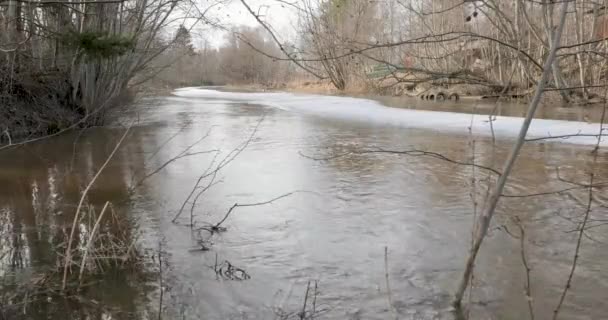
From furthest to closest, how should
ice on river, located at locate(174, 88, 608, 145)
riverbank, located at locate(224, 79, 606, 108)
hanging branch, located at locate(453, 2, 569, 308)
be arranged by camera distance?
1. riverbank, located at locate(224, 79, 606, 108)
2. ice on river, located at locate(174, 88, 608, 145)
3. hanging branch, located at locate(453, 2, 569, 308)

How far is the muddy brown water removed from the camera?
13.9 ft

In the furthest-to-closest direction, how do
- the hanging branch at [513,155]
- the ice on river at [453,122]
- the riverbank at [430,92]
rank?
the riverbank at [430,92], the ice on river at [453,122], the hanging branch at [513,155]

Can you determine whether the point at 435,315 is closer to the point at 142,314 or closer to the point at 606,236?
the point at 142,314

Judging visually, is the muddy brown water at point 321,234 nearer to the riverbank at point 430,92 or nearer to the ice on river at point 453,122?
the ice on river at point 453,122

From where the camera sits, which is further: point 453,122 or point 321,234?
point 453,122

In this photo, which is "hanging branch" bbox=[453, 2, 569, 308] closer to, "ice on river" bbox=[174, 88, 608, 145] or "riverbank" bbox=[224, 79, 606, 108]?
"ice on river" bbox=[174, 88, 608, 145]

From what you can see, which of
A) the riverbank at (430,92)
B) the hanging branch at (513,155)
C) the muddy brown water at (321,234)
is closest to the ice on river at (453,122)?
the riverbank at (430,92)

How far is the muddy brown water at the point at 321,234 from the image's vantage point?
4234 millimetres

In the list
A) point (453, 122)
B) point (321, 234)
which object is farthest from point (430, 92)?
point (321, 234)

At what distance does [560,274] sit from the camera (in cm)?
473

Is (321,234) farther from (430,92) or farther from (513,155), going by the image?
(430,92)

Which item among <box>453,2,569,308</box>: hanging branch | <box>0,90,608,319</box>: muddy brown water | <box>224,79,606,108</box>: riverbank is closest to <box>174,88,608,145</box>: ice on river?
<box>224,79,606,108</box>: riverbank

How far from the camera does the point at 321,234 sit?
5898 mm

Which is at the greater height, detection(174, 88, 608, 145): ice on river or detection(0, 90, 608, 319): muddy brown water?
detection(174, 88, 608, 145): ice on river
